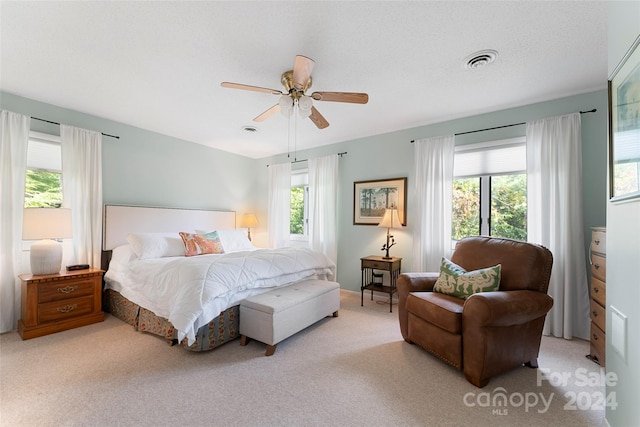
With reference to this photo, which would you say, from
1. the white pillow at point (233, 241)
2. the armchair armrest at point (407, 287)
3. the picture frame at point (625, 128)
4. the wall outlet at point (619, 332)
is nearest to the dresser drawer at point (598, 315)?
the wall outlet at point (619, 332)

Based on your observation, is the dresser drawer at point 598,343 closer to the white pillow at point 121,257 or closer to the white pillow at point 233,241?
the white pillow at point 233,241

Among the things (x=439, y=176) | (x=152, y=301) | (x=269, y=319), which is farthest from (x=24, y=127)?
(x=439, y=176)

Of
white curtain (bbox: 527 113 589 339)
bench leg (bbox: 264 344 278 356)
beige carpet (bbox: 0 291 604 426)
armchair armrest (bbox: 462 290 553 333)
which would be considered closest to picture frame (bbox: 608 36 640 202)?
armchair armrest (bbox: 462 290 553 333)

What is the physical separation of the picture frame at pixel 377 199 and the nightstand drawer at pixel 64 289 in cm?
357

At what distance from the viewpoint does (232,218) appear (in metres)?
5.25

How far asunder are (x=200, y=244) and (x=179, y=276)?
4.36ft

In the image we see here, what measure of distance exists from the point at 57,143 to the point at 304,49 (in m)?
3.31

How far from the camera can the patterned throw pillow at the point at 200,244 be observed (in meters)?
3.62

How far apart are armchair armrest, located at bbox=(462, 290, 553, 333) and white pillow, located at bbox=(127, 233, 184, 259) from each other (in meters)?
3.44

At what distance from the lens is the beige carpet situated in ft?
5.39

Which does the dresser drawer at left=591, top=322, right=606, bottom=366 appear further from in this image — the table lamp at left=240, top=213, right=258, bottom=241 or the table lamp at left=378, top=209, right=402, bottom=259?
the table lamp at left=240, top=213, right=258, bottom=241

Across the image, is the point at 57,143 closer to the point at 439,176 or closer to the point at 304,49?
the point at 304,49

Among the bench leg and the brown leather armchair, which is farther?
the bench leg

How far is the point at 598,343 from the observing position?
224cm
